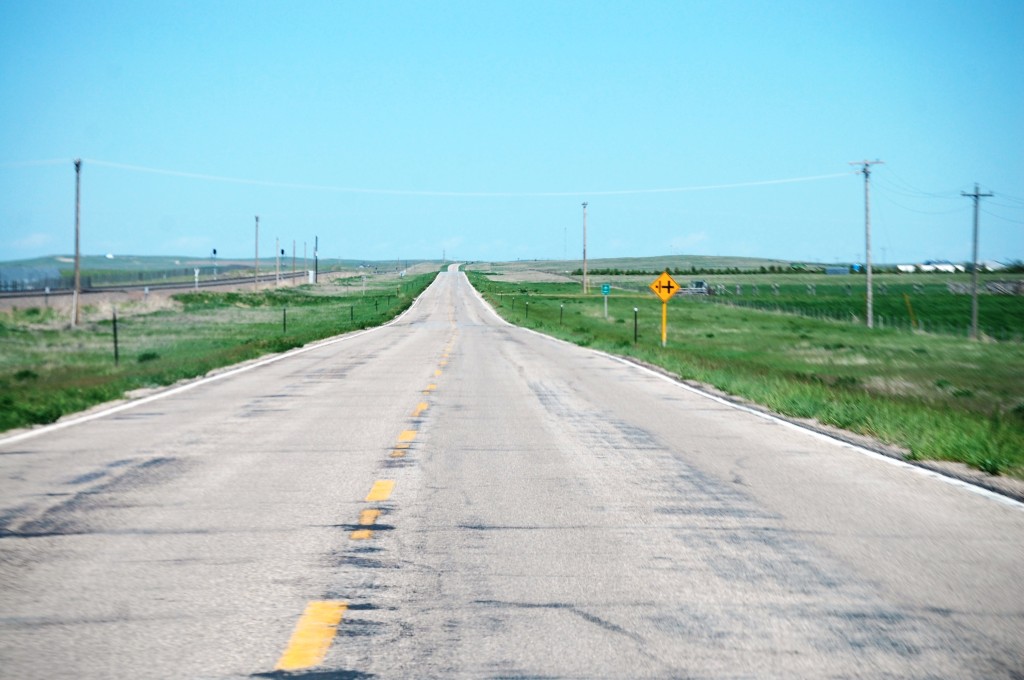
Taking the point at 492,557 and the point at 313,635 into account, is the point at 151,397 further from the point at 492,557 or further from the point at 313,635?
the point at 313,635

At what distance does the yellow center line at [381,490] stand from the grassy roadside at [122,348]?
7247 mm

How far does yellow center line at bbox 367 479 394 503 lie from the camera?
9.06m

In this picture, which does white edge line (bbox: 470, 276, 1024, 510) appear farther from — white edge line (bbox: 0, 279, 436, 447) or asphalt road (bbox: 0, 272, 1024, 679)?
white edge line (bbox: 0, 279, 436, 447)

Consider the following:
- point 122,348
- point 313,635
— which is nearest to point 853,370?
point 122,348

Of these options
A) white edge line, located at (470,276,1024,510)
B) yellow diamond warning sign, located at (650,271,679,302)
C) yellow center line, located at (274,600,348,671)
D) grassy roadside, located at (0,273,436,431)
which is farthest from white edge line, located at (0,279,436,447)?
yellow diamond warning sign, located at (650,271,679,302)

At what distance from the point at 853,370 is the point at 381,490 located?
29695mm

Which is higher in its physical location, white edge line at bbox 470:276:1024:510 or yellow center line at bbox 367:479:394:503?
white edge line at bbox 470:276:1024:510

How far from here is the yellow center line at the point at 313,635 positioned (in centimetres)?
498

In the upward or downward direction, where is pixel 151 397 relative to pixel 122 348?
downward

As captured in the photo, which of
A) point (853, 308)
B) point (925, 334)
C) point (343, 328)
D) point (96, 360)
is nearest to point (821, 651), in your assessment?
point (96, 360)

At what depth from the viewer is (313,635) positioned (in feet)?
17.6

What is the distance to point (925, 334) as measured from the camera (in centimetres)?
5656

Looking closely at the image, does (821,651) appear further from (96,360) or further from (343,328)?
(343,328)

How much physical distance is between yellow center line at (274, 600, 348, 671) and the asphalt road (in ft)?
0.06
